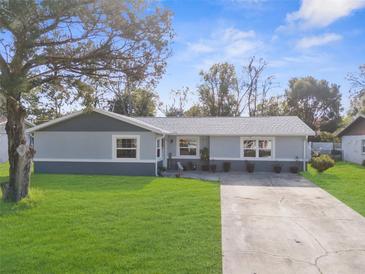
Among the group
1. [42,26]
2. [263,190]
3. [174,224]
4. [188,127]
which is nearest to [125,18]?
[42,26]

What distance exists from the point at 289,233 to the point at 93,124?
12693mm

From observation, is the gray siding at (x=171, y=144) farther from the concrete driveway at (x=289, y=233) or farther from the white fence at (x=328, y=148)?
the white fence at (x=328, y=148)

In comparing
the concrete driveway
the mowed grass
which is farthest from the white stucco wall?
the mowed grass

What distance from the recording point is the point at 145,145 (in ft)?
54.6

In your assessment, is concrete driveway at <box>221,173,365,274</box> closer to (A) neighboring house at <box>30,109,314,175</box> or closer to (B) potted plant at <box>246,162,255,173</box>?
(B) potted plant at <box>246,162,255,173</box>

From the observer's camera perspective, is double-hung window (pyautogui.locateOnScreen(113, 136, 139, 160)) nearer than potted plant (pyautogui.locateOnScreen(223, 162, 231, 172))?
Yes

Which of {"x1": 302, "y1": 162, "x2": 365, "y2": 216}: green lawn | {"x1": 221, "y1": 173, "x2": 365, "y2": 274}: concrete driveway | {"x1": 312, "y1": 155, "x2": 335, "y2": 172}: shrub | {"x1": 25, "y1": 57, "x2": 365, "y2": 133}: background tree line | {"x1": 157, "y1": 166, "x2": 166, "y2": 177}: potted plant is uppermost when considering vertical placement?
{"x1": 25, "y1": 57, "x2": 365, "y2": 133}: background tree line

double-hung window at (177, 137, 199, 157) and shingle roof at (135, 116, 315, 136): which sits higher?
shingle roof at (135, 116, 315, 136)

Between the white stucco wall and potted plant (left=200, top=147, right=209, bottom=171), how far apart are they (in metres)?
12.1

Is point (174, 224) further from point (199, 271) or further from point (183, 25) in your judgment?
point (183, 25)

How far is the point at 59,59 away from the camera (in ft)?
28.8

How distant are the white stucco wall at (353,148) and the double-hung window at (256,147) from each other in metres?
9.00

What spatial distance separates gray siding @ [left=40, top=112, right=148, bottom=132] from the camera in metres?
16.8

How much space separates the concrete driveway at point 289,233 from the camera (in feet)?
17.0
